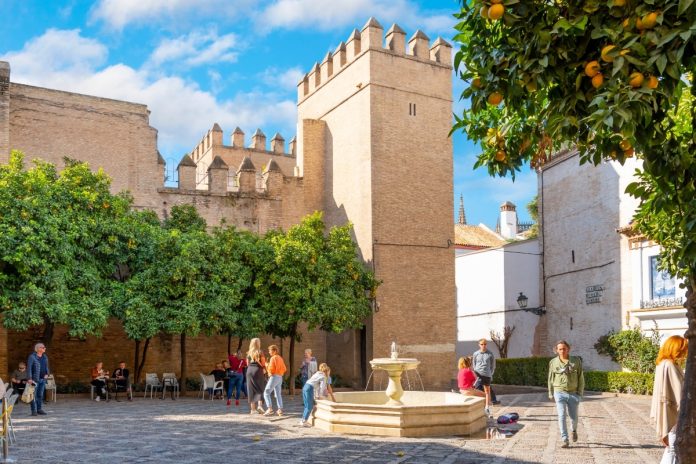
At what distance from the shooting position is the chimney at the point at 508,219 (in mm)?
47562

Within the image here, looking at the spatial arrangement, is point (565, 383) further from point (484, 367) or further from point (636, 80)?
point (636, 80)

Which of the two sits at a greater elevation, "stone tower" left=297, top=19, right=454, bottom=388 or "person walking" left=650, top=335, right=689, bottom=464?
"stone tower" left=297, top=19, right=454, bottom=388

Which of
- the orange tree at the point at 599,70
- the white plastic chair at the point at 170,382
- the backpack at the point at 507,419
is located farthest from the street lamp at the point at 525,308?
the orange tree at the point at 599,70

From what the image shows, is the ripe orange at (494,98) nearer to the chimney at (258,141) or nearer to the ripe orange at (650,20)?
the ripe orange at (650,20)

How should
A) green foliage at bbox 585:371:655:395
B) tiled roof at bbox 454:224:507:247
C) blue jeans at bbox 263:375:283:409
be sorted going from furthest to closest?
tiled roof at bbox 454:224:507:247 → green foliage at bbox 585:371:655:395 → blue jeans at bbox 263:375:283:409

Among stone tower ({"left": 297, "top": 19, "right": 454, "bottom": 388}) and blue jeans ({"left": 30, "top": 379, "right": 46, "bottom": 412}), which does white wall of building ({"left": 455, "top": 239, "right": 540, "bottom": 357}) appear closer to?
stone tower ({"left": 297, "top": 19, "right": 454, "bottom": 388})

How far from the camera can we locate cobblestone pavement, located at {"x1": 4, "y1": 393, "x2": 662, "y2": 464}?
31.1 feet

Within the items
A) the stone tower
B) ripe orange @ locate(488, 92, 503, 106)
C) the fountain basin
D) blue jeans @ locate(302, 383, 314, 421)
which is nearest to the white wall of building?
the stone tower

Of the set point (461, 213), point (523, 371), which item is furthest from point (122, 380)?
point (461, 213)

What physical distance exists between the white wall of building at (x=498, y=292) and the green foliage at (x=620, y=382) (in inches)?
253

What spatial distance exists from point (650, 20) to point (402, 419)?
28.4 feet

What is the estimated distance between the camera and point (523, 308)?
96.9ft

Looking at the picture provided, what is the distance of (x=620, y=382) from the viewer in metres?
21.9

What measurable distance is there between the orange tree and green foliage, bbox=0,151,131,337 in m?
15.2
